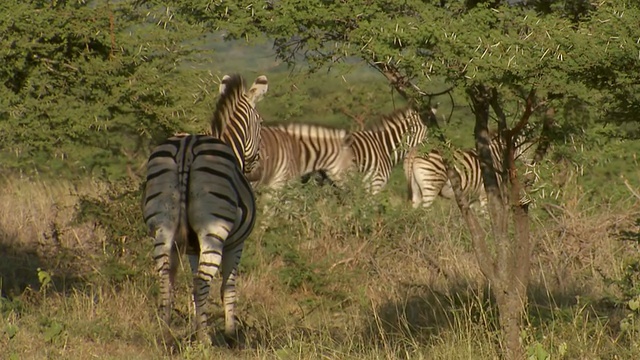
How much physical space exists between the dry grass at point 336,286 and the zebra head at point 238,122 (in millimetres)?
1199

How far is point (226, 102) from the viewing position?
9.09m

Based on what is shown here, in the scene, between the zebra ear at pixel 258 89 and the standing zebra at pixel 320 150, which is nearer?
the zebra ear at pixel 258 89

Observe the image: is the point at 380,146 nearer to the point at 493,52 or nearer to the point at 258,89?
the point at 258,89

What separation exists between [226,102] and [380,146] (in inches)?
256

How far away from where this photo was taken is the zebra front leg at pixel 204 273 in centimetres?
747

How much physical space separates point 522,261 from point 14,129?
4.43 meters

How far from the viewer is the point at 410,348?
23.7 ft

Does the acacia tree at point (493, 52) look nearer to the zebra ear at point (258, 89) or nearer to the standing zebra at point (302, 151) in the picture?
the zebra ear at point (258, 89)

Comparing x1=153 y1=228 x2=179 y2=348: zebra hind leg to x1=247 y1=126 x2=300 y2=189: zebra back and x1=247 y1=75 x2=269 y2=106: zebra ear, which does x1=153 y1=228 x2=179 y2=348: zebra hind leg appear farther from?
x1=247 y1=126 x2=300 y2=189: zebra back

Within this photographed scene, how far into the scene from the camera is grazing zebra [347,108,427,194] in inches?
582

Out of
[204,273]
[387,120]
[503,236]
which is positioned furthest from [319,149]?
[503,236]

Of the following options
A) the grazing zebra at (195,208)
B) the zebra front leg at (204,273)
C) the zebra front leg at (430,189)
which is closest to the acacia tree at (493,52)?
the grazing zebra at (195,208)

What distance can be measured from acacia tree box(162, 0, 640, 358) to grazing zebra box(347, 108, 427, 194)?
780 centimetres

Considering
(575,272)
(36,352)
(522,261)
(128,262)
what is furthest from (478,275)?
(36,352)
